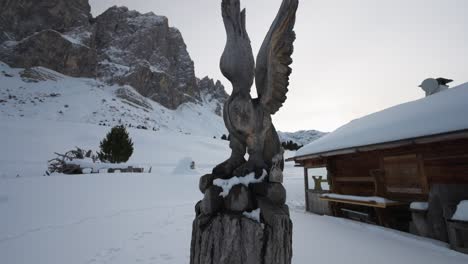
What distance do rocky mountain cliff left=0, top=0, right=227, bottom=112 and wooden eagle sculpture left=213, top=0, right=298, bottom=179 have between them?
74.9 meters

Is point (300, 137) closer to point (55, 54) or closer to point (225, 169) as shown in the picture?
point (55, 54)

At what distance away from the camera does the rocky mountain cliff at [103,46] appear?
208 ft

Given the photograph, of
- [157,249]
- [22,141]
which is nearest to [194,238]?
[157,249]

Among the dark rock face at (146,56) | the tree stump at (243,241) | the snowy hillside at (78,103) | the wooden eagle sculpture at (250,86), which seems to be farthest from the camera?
the dark rock face at (146,56)

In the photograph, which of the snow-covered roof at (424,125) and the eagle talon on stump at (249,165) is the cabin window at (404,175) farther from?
the eagle talon on stump at (249,165)

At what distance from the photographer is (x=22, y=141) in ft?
65.7

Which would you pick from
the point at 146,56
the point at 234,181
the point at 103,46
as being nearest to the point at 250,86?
the point at 234,181

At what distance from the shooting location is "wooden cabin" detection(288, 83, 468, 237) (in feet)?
15.5

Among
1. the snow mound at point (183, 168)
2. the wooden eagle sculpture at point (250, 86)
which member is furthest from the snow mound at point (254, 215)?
the snow mound at point (183, 168)

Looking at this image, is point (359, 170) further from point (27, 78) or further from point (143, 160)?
point (27, 78)

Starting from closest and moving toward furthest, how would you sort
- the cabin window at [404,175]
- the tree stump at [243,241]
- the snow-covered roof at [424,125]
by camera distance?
the tree stump at [243,241], the snow-covered roof at [424,125], the cabin window at [404,175]

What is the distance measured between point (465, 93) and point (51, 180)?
13815 millimetres

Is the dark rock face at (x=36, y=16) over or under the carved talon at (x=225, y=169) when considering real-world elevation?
over

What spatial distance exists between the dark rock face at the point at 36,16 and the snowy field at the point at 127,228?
76237 millimetres
